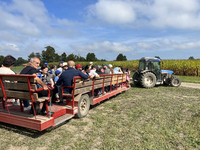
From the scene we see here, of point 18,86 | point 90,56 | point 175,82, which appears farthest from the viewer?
point 90,56

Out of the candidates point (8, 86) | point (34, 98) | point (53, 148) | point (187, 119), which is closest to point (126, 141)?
point (53, 148)

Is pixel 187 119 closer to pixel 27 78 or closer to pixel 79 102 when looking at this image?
pixel 79 102

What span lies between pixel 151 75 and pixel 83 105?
22.9 ft

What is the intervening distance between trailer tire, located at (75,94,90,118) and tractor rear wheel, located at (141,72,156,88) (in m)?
6.35

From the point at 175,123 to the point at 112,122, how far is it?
189 centimetres

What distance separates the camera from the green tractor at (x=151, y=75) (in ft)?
34.0

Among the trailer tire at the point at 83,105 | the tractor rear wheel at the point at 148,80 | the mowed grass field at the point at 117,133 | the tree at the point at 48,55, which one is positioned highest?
the tree at the point at 48,55

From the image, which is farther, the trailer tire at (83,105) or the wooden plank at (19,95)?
the trailer tire at (83,105)

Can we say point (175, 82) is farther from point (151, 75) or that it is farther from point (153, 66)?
point (151, 75)

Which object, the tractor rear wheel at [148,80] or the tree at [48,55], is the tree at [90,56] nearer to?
the tree at [48,55]

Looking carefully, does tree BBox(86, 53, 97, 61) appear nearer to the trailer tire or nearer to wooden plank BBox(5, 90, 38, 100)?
the trailer tire

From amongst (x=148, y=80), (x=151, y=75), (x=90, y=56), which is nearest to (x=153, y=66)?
(x=151, y=75)

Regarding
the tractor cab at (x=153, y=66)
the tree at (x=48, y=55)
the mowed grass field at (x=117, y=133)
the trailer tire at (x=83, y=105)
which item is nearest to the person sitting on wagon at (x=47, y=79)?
the trailer tire at (x=83, y=105)

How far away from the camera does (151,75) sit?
1034cm
